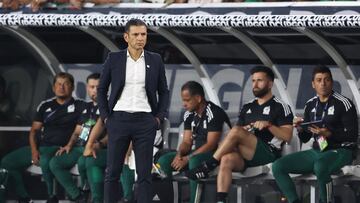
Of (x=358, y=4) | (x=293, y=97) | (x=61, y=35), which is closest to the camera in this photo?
(x=358, y=4)

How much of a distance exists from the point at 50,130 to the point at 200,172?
7.81ft

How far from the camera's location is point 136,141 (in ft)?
42.7

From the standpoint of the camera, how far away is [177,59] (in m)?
16.6

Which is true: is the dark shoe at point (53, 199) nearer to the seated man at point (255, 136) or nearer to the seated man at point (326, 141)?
the seated man at point (255, 136)

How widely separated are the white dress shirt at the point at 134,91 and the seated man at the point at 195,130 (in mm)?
2463

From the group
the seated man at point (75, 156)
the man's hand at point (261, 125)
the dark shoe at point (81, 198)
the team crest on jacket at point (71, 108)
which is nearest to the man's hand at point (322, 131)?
the man's hand at point (261, 125)

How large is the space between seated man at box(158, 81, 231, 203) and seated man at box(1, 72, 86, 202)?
1.52m

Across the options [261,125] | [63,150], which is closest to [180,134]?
[63,150]

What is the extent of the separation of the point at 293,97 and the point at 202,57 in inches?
A: 45.2

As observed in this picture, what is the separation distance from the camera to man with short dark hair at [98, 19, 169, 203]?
12984 mm

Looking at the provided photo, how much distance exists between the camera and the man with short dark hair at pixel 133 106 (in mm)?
12984

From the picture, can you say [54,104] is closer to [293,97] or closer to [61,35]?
[61,35]

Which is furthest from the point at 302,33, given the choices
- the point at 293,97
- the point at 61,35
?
the point at 61,35

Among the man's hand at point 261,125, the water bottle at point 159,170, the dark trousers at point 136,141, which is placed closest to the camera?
the dark trousers at point 136,141
